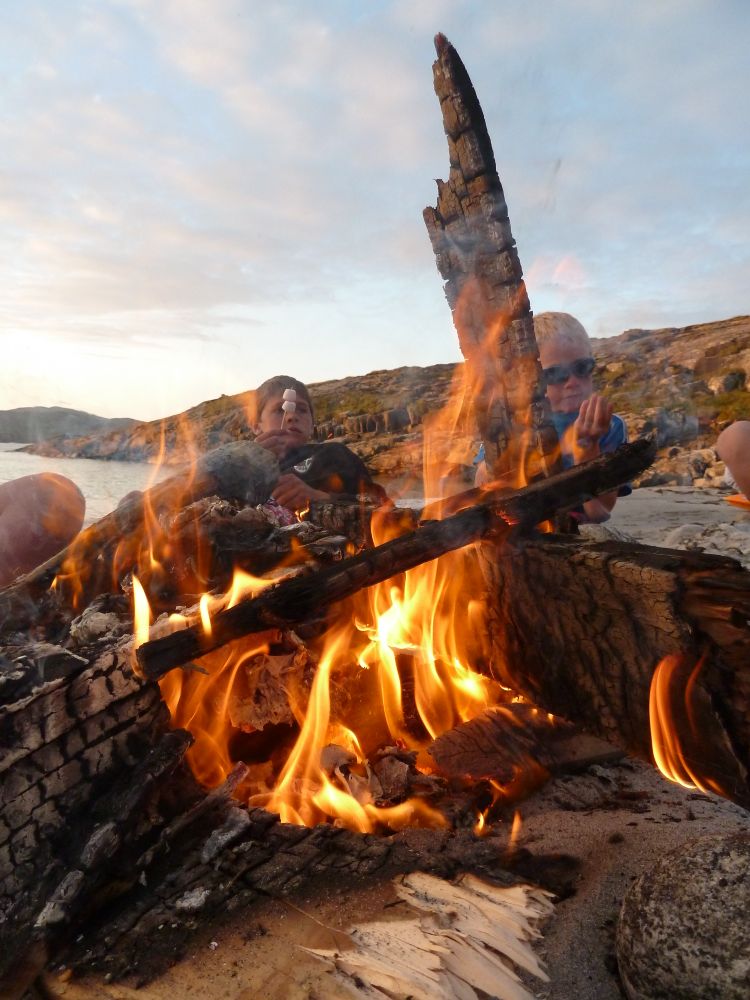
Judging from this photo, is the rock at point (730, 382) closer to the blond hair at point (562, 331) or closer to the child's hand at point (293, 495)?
the blond hair at point (562, 331)

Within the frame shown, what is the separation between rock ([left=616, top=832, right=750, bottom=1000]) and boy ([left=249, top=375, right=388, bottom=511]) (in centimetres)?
465

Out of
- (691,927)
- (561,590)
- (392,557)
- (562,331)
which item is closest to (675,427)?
(562,331)

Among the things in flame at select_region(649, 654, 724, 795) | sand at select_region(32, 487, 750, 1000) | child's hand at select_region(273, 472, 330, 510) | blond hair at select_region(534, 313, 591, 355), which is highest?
blond hair at select_region(534, 313, 591, 355)

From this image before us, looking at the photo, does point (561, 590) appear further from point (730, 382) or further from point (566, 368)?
point (730, 382)

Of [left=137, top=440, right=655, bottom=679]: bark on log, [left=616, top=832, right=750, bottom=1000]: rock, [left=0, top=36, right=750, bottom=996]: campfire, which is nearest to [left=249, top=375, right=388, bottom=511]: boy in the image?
[left=0, top=36, right=750, bottom=996]: campfire

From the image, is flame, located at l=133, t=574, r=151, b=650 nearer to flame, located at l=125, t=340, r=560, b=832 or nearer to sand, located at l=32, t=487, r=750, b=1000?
flame, located at l=125, t=340, r=560, b=832

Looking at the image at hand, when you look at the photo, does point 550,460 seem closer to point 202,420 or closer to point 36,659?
point 36,659

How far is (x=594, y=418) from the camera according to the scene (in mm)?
3529

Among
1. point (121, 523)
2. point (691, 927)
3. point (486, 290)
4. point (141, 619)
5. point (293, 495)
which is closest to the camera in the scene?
point (691, 927)

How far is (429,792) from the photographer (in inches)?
121

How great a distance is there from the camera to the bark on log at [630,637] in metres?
2.05

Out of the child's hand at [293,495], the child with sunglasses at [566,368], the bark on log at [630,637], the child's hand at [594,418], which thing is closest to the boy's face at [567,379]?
the child with sunglasses at [566,368]

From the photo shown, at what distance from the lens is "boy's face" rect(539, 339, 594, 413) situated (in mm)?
5379

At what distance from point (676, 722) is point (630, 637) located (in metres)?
0.37
